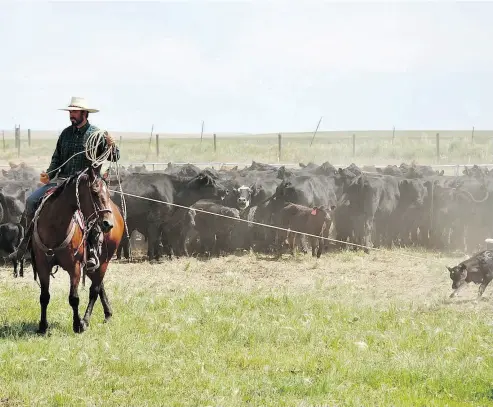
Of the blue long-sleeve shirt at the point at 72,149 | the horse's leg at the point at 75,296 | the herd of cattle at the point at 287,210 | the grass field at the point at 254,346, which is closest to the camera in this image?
the grass field at the point at 254,346

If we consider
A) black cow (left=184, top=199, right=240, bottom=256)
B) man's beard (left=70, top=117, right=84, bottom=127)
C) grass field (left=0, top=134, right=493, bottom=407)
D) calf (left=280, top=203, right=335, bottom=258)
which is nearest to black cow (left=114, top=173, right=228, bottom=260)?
black cow (left=184, top=199, right=240, bottom=256)

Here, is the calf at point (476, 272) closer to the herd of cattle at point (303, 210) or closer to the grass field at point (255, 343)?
the grass field at point (255, 343)

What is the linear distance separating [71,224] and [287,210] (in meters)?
9.88

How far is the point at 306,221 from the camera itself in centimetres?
1828

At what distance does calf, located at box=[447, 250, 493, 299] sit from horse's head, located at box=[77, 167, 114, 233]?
239 inches

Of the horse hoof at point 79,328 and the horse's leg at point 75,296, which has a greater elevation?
the horse's leg at point 75,296

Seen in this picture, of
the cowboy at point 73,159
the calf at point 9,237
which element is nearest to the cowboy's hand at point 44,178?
the cowboy at point 73,159

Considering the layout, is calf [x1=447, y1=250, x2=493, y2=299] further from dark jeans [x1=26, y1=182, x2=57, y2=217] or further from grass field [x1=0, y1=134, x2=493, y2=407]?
dark jeans [x1=26, y1=182, x2=57, y2=217]

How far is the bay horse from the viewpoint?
897cm

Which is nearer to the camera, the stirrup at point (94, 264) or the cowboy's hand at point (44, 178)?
the stirrup at point (94, 264)

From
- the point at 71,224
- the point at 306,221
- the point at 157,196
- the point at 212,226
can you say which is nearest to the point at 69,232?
the point at 71,224

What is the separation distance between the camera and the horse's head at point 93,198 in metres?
8.93

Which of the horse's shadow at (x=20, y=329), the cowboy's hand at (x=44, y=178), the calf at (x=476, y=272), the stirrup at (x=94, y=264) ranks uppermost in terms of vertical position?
the cowboy's hand at (x=44, y=178)

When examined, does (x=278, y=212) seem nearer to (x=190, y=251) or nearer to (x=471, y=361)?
(x=190, y=251)
